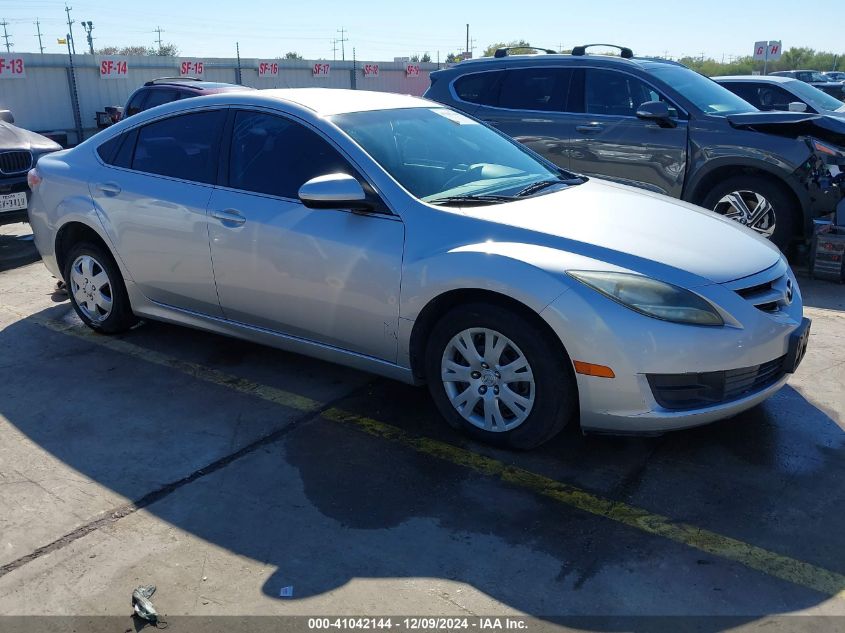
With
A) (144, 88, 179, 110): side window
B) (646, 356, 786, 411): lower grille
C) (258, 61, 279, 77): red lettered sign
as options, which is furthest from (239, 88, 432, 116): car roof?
(258, 61, 279, 77): red lettered sign

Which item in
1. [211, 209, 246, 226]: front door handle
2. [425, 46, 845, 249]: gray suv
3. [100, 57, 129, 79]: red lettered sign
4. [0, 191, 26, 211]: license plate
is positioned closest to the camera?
[211, 209, 246, 226]: front door handle

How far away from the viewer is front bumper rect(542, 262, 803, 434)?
133 inches

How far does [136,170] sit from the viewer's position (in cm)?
508

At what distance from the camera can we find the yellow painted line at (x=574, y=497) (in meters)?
2.94

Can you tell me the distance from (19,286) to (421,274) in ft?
15.8

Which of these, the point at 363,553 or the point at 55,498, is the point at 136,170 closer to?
the point at 55,498

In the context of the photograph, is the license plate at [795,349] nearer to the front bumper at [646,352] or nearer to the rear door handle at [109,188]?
the front bumper at [646,352]

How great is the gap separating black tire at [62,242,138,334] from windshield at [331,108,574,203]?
204 cm

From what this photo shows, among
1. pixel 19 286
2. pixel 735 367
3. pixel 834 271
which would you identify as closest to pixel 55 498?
pixel 735 367

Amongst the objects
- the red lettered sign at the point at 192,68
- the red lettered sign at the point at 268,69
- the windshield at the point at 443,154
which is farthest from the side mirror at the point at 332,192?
the red lettered sign at the point at 268,69

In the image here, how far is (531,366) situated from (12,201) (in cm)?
675

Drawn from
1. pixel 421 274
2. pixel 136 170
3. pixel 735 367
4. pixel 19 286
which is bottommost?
pixel 19 286

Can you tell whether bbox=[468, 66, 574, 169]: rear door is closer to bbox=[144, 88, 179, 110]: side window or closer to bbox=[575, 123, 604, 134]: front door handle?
bbox=[575, 123, 604, 134]: front door handle

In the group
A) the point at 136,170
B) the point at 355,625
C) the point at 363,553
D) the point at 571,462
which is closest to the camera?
the point at 355,625
